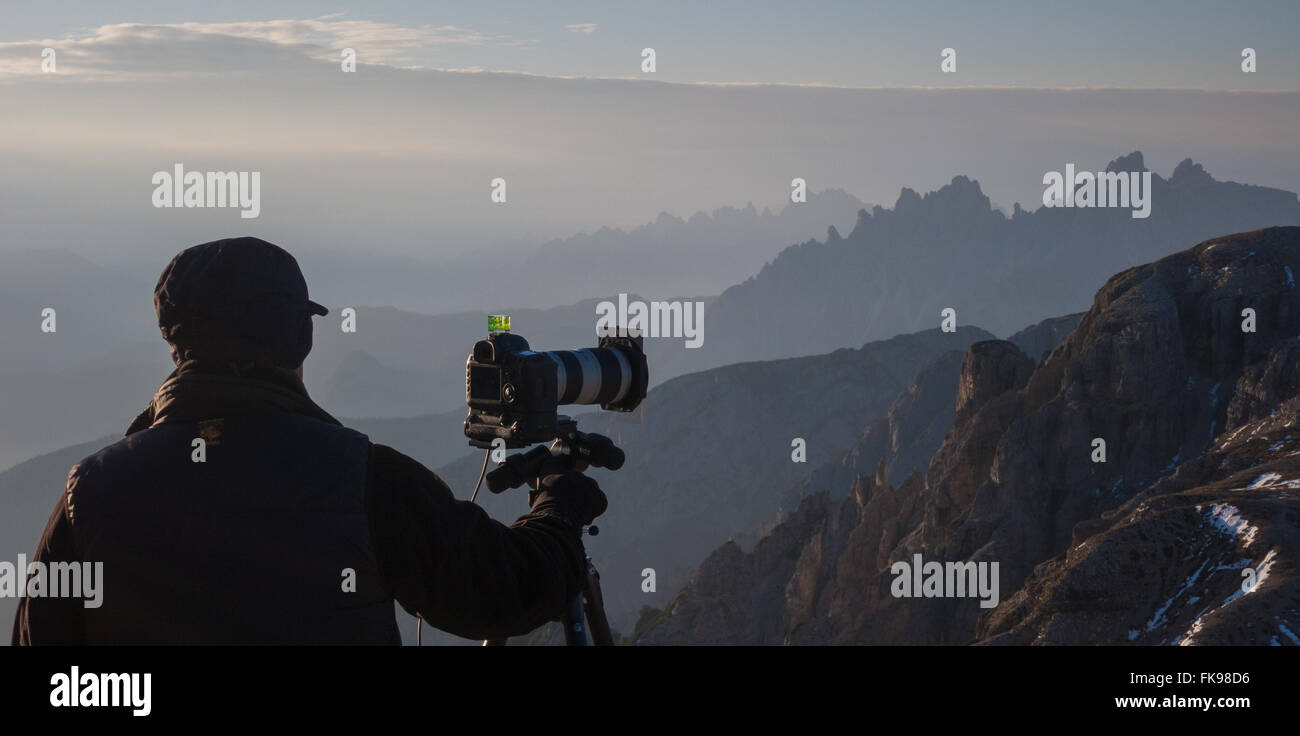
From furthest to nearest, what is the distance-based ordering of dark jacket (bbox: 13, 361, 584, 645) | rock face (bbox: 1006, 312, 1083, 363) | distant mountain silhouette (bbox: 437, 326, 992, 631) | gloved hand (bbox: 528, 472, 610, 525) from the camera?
distant mountain silhouette (bbox: 437, 326, 992, 631), rock face (bbox: 1006, 312, 1083, 363), gloved hand (bbox: 528, 472, 610, 525), dark jacket (bbox: 13, 361, 584, 645)

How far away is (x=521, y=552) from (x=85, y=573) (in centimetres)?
144

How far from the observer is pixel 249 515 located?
10.4 feet

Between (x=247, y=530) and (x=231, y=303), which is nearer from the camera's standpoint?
(x=247, y=530)

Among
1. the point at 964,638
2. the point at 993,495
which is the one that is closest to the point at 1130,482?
the point at 993,495

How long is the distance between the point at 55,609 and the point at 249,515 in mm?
763

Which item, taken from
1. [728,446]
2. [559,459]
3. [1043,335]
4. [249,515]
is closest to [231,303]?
[249,515]

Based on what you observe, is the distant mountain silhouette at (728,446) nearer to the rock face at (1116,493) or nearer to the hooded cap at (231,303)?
the rock face at (1116,493)

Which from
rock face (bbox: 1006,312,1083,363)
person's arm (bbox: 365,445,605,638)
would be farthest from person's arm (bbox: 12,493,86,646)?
rock face (bbox: 1006,312,1083,363)

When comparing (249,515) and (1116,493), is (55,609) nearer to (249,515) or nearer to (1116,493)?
(249,515)

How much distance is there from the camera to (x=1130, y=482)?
126 feet

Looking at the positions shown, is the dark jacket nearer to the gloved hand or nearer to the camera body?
the gloved hand

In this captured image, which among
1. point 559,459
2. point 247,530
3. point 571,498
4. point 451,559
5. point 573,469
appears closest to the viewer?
point 247,530

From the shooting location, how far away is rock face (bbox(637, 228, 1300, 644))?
17.5m
